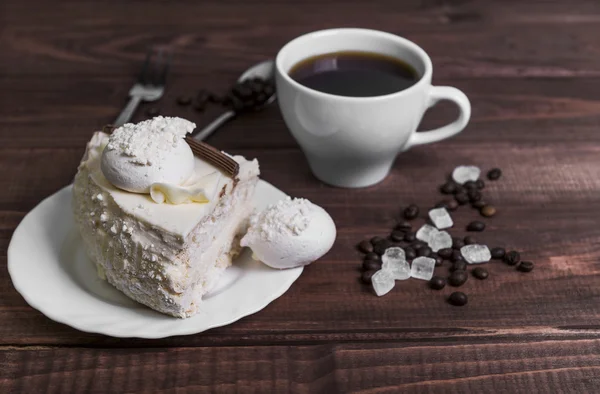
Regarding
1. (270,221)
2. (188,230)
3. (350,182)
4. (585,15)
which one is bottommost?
(585,15)

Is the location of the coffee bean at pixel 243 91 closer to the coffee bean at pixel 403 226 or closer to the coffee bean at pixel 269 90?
the coffee bean at pixel 269 90

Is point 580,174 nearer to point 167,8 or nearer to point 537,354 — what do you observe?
point 537,354

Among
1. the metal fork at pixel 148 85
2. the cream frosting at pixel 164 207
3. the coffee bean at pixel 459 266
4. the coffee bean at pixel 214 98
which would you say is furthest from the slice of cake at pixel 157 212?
the coffee bean at pixel 214 98

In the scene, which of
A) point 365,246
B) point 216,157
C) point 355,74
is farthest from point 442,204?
point 216,157

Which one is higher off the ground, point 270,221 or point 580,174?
point 270,221

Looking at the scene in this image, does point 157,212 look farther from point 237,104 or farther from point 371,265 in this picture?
point 237,104

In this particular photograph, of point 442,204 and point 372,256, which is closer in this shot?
point 372,256

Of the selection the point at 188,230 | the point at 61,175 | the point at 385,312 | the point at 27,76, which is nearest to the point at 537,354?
the point at 385,312
